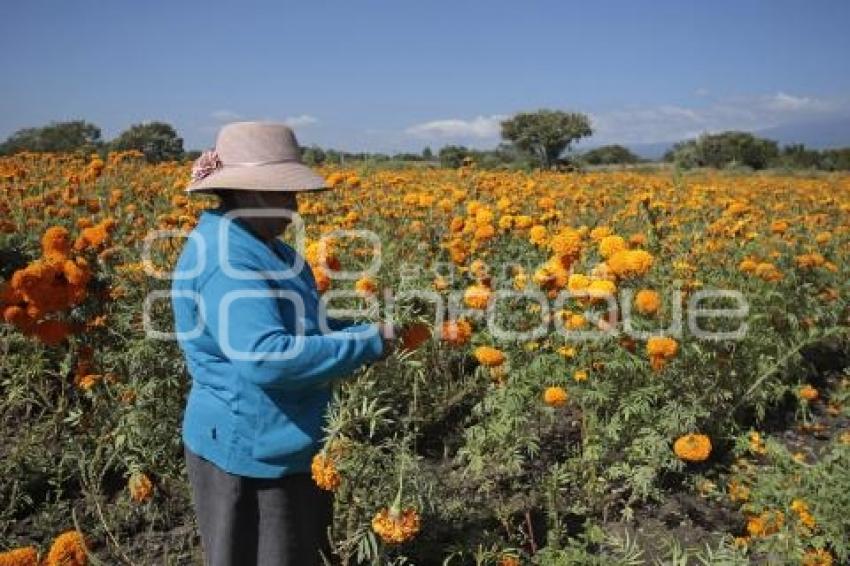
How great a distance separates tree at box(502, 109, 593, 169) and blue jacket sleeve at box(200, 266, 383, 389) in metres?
31.4

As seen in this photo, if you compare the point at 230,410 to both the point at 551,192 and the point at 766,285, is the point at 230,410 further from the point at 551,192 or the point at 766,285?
the point at 551,192

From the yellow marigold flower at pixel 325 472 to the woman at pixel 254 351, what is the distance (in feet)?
0.62

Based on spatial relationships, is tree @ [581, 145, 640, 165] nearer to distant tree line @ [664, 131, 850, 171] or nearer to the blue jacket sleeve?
distant tree line @ [664, 131, 850, 171]

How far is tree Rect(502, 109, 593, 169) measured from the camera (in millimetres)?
33406

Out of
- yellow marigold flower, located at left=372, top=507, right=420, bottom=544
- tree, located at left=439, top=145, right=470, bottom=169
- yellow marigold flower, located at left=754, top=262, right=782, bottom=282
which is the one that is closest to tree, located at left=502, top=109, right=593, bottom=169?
tree, located at left=439, top=145, right=470, bottom=169

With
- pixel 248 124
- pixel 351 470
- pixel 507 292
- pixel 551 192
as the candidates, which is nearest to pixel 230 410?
pixel 351 470

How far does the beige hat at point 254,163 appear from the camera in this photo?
6.23 ft

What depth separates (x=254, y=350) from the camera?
1727 millimetres

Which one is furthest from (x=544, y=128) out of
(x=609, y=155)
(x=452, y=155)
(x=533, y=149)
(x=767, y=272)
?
(x=767, y=272)

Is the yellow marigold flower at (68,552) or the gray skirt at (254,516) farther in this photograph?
the gray skirt at (254,516)

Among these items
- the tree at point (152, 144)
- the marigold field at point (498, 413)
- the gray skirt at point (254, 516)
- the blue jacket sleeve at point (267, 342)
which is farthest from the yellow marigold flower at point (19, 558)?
the tree at point (152, 144)

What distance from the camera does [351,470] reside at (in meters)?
2.05

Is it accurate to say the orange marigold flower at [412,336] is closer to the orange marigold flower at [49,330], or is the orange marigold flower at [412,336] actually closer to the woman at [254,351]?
the woman at [254,351]

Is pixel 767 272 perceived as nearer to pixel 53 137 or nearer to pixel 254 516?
pixel 254 516
